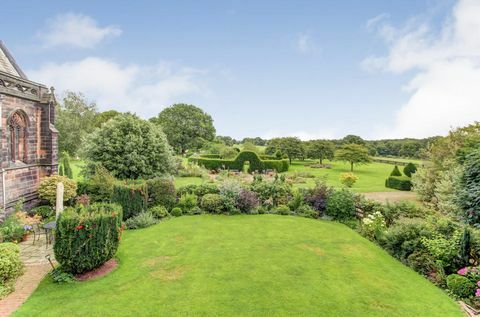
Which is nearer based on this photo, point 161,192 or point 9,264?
point 9,264

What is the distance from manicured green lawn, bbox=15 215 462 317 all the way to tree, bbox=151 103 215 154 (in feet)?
153

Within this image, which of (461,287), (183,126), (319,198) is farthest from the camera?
(183,126)

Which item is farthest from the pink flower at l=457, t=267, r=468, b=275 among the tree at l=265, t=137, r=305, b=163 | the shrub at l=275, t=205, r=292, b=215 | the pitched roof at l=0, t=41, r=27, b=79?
the tree at l=265, t=137, r=305, b=163

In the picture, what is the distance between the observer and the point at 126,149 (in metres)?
17.1

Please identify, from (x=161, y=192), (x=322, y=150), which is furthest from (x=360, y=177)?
(x=161, y=192)

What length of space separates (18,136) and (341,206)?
1638cm

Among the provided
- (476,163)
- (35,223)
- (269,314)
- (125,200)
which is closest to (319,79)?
(476,163)

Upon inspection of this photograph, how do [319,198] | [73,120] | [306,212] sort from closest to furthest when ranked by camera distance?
[306,212] → [319,198] → [73,120]

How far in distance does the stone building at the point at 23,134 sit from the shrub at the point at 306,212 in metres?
13.0

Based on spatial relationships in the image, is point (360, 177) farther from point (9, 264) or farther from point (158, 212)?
point (9, 264)

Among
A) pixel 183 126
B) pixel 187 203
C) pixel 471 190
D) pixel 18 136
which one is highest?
pixel 183 126

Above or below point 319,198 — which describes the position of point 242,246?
below

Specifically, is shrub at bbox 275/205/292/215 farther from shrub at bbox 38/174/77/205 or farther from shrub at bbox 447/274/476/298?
shrub at bbox 38/174/77/205

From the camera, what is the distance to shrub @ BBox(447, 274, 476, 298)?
675cm
